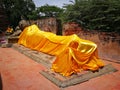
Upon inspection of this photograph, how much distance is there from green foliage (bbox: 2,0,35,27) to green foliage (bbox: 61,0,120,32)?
51.3 ft

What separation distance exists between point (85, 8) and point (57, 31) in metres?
3.63

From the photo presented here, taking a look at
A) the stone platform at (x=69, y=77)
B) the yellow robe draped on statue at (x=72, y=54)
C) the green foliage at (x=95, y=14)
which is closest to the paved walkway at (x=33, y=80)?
the stone platform at (x=69, y=77)

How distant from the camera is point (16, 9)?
1035 inches

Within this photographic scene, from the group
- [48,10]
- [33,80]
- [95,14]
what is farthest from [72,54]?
[48,10]

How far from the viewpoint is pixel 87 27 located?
1088 cm

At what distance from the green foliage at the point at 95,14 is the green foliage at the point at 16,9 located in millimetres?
15630

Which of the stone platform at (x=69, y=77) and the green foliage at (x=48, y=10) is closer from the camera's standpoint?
the stone platform at (x=69, y=77)

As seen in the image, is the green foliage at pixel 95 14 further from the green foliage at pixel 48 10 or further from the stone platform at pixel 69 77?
the green foliage at pixel 48 10

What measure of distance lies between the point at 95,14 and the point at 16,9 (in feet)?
60.1

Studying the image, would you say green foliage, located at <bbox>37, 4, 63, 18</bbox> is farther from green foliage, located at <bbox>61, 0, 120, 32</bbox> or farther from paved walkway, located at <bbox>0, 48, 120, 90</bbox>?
paved walkway, located at <bbox>0, 48, 120, 90</bbox>

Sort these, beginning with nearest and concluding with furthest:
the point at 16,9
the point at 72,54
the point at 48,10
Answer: the point at 72,54 → the point at 16,9 → the point at 48,10

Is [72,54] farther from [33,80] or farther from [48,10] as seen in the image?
[48,10]

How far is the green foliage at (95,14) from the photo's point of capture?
9.38 metres

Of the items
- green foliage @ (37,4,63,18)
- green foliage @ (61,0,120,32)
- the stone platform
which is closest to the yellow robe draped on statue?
the stone platform
